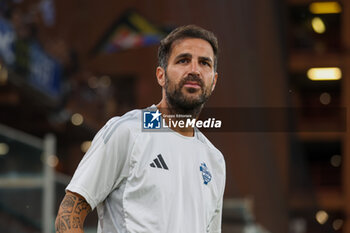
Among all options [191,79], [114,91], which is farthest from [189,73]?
[114,91]

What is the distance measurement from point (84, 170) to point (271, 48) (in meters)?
18.8

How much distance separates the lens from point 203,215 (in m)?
3.13

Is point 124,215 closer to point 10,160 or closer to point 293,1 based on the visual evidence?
point 10,160

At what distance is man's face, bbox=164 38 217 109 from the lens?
311cm

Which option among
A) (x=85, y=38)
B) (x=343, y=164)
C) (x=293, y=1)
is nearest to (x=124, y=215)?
(x=85, y=38)

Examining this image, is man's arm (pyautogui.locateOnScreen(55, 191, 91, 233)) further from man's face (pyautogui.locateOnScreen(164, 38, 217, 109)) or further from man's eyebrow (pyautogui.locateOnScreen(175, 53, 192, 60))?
man's eyebrow (pyautogui.locateOnScreen(175, 53, 192, 60))

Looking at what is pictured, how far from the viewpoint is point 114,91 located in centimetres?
1923

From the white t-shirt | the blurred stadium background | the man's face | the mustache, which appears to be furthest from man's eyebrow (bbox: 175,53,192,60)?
the blurred stadium background

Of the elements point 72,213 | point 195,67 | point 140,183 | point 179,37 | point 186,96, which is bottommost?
point 72,213

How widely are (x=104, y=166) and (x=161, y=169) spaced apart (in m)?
0.23

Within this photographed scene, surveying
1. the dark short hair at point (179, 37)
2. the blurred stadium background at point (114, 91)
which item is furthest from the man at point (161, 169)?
the blurred stadium background at point (114, 91)

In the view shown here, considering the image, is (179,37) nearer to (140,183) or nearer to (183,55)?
(183,55)

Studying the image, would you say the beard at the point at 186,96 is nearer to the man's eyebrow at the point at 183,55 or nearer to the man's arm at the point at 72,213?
the man's eyebrow at the point at 183,55

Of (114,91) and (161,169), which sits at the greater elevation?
(114,91)
